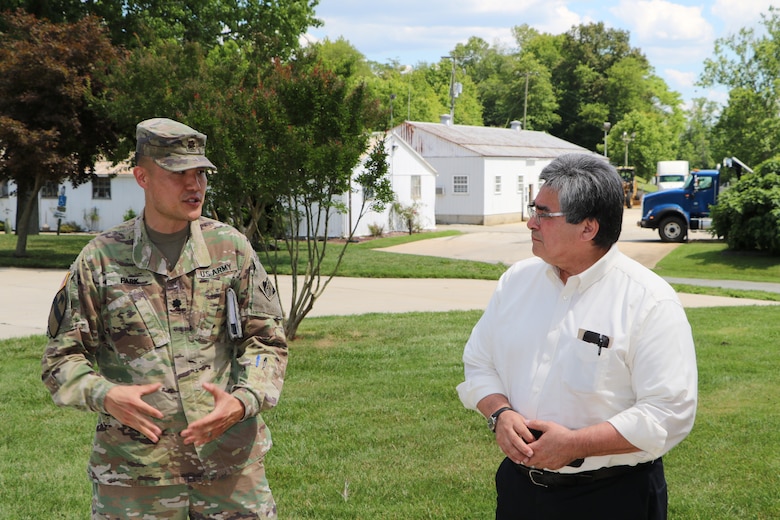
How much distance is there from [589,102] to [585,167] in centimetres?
9331

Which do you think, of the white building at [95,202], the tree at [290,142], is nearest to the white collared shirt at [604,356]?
the tree at [290,142]

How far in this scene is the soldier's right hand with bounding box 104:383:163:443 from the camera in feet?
8.74

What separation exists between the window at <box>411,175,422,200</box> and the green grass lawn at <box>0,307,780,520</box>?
25.8 metres

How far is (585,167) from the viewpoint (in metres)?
2.81

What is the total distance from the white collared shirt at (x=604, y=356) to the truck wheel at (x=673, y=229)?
89.4 ft

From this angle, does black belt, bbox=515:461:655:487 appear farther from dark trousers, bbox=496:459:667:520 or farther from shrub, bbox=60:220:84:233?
shrub, bbox=60:220:84:233

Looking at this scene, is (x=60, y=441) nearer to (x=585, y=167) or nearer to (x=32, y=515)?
(x=32, y=515)

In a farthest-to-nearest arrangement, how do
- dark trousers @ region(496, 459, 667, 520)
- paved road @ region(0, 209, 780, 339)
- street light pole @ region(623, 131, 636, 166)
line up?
street light pole @ region(623, 131, 636, 166) < paved road @ region(0, 209, 780, 339) < dark trousers @ region(496, 459, 667, 520)

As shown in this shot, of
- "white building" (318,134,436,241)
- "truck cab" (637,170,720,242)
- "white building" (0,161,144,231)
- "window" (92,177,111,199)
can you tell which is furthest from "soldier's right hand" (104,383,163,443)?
"window" (92,177,111,199)

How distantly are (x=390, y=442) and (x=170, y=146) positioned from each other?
3772 millimetres

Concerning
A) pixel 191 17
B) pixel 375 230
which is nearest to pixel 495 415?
pixel 191 17

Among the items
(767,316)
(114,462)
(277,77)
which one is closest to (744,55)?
(767,316)

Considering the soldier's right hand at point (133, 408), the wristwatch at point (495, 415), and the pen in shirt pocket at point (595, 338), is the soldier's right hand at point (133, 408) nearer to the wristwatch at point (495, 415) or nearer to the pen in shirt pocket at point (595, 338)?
the wristwatch at point (495, 415)

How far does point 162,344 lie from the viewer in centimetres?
290
